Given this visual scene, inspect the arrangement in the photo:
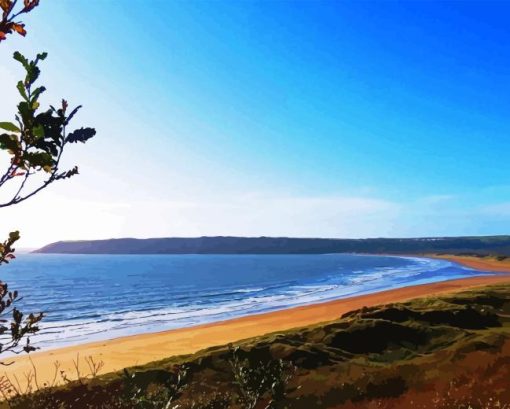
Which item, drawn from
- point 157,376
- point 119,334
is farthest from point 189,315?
point 157,376

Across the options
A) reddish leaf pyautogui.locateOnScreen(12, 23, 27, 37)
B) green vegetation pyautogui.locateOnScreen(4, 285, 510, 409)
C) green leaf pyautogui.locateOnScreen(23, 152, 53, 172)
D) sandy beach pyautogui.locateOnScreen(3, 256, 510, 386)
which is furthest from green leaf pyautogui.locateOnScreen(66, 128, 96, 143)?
sandy beach pyautogui.locateOnScreen(3, 256, 510, 386)

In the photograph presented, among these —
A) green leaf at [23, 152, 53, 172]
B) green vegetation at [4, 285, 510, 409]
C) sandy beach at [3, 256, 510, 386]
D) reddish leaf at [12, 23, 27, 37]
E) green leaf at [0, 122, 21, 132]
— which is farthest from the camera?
sandy beach at [3, 256, 510, 386]

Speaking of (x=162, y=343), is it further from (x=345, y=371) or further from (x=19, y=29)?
(x=19, y=29)

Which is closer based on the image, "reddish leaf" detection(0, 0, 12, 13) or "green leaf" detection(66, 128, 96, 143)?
"reddish leaf" detection(0, 0, 12, 13)

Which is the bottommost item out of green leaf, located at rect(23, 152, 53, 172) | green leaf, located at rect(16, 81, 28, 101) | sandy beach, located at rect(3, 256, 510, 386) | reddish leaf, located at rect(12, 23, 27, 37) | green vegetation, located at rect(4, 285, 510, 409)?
sandy beach, located at rect(3, 256, 510, 386)

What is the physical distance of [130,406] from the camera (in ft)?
36.3

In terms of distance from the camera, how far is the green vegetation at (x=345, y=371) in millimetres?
11273

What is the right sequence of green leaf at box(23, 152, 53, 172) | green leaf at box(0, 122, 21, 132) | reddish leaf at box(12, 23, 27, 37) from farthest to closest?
green leaf at box(23, 152, 53, 172) < green leaf at box(0, 122, 21, 132) < reddish leaf at box(12, 23, 27, 37)

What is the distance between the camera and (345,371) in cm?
1402

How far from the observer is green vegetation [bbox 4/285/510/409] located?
37.0ft

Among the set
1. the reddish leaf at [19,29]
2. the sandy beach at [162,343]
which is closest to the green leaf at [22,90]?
the reddish leaf at [19,29]

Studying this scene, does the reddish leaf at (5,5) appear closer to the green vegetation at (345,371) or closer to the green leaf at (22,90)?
the green leaf at (22,90)

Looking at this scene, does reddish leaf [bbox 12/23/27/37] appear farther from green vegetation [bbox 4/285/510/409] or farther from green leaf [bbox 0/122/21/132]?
green vegetation [bbox 4/285/510/409]

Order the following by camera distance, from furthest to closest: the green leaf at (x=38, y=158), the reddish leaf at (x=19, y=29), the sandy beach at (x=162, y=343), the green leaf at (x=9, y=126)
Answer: the sandy beach at (x=162, y=343), the green leaf at (x=38, y=158), the green leaf at (x=9, y=126), the reddish leaf at (x=19, y=29)
